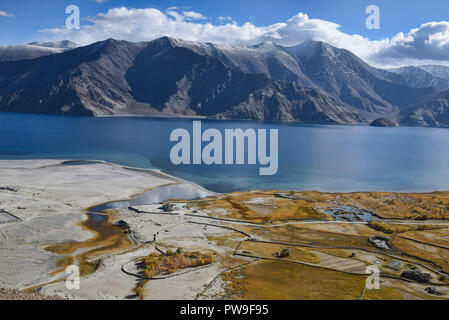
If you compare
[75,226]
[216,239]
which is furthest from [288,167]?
[75,226]

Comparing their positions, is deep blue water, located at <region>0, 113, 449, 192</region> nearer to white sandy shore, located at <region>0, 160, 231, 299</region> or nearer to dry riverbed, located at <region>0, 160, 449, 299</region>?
dry riverbed, located at <region>0, 160, 449, 299</region>

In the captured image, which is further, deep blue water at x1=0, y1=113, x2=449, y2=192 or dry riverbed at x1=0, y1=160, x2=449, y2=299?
deep blue water at x1=0, y1=113, x2=449, y2=192

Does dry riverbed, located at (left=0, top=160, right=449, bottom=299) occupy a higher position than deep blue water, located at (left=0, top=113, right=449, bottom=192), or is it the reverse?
deep blue water, located at (left=0, top=113, right=449, bottom=192)

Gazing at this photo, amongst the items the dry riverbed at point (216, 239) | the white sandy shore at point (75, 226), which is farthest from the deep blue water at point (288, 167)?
the white sandy shore at point (75, 226)

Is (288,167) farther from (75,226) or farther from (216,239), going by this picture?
(75,226)

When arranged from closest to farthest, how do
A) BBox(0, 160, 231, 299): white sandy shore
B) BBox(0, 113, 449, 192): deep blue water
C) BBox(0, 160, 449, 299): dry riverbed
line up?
BBox(0, 160, 231, 299): white sandy shore < BBox(0, 160, 449, 299): dry riverbed < BBox(0, 113, 449, 192): deep blue water

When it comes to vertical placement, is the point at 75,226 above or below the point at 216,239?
above

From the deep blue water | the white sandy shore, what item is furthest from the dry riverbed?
the deep blue water
